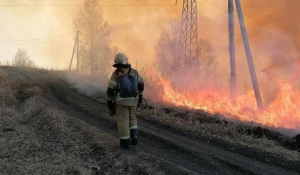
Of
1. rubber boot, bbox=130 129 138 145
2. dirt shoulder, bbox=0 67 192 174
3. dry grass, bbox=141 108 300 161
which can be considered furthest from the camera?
dry grass, bbox=141 108 300 161

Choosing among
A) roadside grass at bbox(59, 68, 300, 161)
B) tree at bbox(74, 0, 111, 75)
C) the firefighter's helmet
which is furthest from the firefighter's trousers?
tree at bbox(74, 0, 111, 75)

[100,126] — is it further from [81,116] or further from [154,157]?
[154,157]

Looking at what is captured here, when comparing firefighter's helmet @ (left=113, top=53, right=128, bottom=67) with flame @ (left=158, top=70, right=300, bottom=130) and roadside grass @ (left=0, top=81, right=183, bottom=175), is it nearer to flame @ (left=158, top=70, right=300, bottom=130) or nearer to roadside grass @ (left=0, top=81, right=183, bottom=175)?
roadside grass @ (left=0, top=81, right=183, bottom=175)

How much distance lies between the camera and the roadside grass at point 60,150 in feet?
18.5

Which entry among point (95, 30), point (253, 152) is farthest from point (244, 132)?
point (95, 30)

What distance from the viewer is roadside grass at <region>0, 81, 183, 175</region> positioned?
A: 18.5 ft

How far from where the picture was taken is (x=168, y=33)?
3212 centimetres

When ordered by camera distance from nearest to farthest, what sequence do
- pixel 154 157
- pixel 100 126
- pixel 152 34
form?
1. pixel 154 157
2. pixel 100 126
3. pixel 152 34

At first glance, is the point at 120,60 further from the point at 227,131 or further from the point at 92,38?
the point at 92,38

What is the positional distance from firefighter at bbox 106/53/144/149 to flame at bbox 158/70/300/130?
21.0 feet

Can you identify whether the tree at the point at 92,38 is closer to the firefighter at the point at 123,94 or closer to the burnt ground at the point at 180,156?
the burnt ground at the point at 180,156

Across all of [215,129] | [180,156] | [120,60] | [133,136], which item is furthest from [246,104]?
[120,60]

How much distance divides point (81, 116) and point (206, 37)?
24339 mm

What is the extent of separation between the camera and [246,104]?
567 inches
